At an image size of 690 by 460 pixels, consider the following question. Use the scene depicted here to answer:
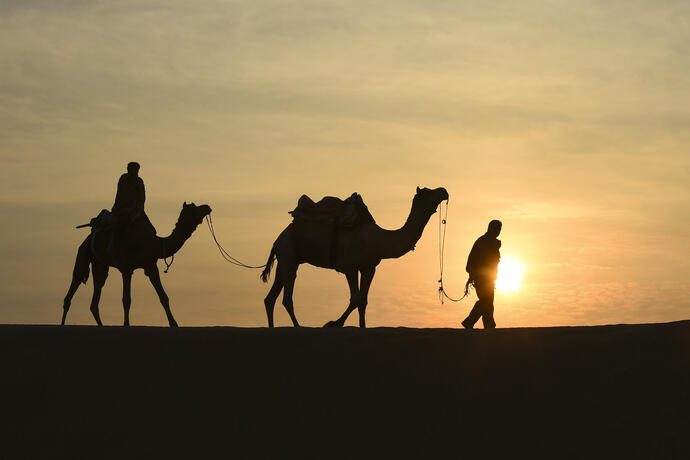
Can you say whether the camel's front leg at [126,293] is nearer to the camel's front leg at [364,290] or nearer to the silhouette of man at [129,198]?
the silhouette of man at [129,198]

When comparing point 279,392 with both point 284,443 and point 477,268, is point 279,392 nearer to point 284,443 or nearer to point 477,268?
point 284,443

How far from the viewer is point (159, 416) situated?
1420cm

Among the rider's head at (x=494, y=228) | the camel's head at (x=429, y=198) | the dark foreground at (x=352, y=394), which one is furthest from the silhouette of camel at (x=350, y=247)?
the dark foreground at (x=352, y=394)

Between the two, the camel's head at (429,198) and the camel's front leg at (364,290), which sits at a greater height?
the camel's head at (429,198)

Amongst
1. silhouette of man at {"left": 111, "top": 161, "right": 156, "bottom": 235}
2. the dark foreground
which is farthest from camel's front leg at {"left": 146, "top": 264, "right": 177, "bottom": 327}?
the dark foreground

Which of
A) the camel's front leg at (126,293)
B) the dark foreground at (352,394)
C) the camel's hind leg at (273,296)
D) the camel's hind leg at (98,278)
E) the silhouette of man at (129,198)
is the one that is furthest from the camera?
the camel's hind leg at (98,278)

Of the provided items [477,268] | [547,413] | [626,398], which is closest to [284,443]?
[547,413]

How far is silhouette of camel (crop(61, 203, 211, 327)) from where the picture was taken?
2125cm

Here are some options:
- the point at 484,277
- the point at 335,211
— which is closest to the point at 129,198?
the point at 335,211

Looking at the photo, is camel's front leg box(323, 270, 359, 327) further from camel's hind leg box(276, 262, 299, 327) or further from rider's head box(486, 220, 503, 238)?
rider's head box(486, 220, 503, 238)

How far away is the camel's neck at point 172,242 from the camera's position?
21781 mm

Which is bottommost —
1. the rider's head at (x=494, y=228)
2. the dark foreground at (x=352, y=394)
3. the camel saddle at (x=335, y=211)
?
the dark foreground at (x=352, y=394)

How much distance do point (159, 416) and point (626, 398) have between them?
17.9 feet

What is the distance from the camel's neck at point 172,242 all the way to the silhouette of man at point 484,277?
5200mm
